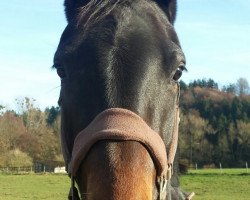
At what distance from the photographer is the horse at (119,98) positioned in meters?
2.47

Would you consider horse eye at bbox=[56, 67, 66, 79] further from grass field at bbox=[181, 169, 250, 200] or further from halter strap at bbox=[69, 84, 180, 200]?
grass field at bbox=[181, 169, 250, 200]

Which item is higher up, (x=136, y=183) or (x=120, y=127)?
(x=120, y=127)

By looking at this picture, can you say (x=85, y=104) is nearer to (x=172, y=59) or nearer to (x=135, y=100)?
(x=135, y=100)

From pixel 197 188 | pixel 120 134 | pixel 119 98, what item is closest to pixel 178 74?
pixel 119 98

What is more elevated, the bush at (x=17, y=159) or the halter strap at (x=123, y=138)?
the bush at (x=17, y=159)

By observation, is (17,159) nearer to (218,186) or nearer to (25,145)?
(25,145)

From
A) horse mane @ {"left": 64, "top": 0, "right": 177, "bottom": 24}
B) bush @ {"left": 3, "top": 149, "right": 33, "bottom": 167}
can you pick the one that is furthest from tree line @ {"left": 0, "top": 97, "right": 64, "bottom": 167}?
horse mane @ {"left": 64, "top": 0, "right": 177, "bottom": 24}

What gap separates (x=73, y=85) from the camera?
288cm

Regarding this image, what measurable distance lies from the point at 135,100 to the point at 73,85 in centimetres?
46

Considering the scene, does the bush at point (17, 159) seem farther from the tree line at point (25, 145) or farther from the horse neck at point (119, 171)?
the horse neck at point (119, 171)

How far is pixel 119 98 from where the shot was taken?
2.66m

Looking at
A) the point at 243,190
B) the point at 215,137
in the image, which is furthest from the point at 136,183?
the point at 243,190

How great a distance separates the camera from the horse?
247cm

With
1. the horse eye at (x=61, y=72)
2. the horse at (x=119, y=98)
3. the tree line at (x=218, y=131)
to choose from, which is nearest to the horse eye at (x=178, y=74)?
the horse at (x=119, y=98)
